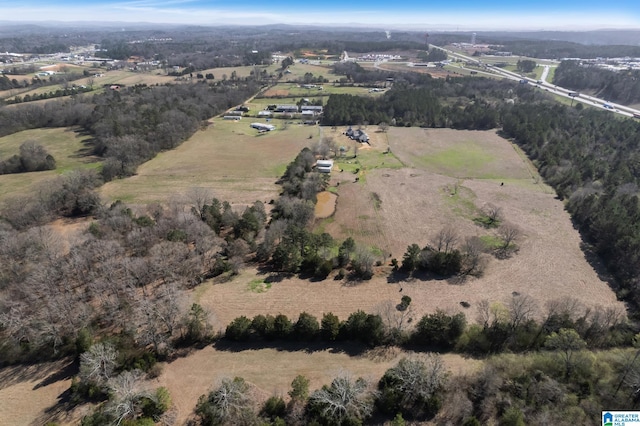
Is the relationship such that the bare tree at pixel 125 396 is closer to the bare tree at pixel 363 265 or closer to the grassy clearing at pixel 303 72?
the bare tree at pixel 363 265

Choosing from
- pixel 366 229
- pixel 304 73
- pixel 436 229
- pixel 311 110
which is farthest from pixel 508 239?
pixel 304 73

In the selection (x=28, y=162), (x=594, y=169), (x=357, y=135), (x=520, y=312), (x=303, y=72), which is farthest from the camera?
(x=303, y=72)

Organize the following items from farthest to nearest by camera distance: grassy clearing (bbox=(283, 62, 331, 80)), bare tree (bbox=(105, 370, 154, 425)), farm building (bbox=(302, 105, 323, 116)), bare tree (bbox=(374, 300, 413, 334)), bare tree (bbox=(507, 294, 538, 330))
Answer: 1. grassy clearing (bbox=(283, 62, 331, 80))
2. farm building (bbox=(302, 105, 323, 116))
3. bare tree (bbox=(374, 300, 413, 334))
4. bare tree (bbox=(507, 294, 538, 330))
5. bare tree (bbox=(105, 370, 154, 425))

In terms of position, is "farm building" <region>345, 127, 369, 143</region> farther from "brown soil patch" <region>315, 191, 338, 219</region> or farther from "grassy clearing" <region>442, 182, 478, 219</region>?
"brown soil patch" <region>315, 191, 338, 219</region>

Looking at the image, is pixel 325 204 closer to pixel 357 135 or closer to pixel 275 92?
pixel 357 135

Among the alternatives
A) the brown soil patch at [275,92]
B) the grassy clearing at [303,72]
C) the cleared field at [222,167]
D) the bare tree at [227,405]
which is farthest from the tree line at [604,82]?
the bare tree at [227,405]

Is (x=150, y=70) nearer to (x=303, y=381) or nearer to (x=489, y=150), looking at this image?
(x=489, y=150)

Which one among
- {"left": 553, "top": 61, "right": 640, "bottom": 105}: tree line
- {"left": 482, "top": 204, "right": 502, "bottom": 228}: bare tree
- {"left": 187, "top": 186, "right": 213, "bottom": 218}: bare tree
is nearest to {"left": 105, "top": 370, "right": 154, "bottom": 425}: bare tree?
{"left": 187, "top": 186, "right": 213, "bottom": 218}: bare tree
